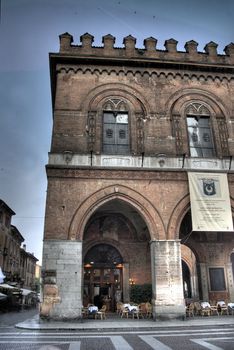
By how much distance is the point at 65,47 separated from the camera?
58.2ft

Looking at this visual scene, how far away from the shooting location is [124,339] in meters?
9.24

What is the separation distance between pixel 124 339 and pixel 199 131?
1133 cm

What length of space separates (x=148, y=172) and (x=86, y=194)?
3.06 meters

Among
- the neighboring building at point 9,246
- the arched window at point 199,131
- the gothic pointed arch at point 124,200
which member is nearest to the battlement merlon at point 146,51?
the arched window at point 199,131

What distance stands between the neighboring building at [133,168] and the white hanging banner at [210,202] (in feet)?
0.24

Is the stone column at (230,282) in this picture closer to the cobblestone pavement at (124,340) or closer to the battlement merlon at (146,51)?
the cobblestone pavement at (124,340)

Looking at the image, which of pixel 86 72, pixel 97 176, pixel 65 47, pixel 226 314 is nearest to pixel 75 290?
pixel 97 176

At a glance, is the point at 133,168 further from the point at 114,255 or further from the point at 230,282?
the point at 230,282

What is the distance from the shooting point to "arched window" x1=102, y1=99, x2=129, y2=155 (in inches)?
648

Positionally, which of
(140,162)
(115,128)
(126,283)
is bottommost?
(126,283)

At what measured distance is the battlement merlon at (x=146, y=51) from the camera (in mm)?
17781

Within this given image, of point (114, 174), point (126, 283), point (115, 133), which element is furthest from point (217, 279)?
point (115, 133)

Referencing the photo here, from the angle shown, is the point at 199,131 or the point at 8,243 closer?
the point at 199,131

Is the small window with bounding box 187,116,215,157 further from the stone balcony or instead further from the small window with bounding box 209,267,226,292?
the small window with bounding box 209,267,226,292
